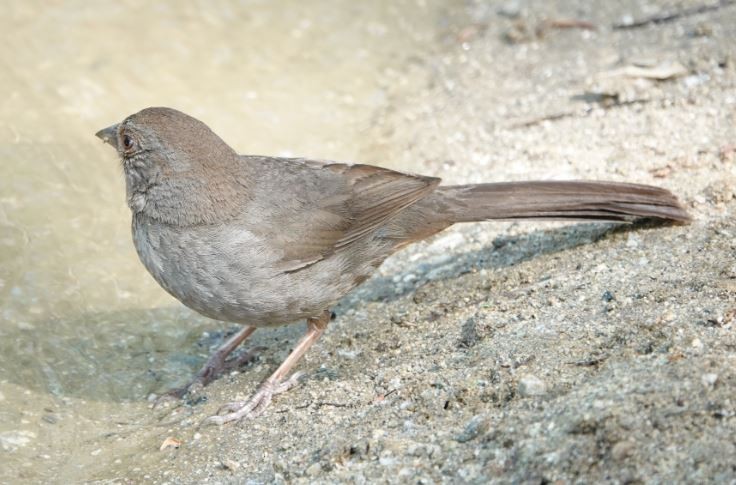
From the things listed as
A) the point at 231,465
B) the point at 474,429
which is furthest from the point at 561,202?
the point at 231,465

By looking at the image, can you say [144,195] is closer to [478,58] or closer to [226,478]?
[226,478]

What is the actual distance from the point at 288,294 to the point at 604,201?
2.05 meters

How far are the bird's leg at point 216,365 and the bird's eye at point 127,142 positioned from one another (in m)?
1.45

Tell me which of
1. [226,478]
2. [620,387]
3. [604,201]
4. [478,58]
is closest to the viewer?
[620,387]

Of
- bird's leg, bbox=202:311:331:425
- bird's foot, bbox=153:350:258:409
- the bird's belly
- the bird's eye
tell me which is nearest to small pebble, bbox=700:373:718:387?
the bird's belly

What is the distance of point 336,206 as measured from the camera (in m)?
5.70

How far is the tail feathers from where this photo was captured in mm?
5691

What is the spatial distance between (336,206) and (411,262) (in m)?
1.20

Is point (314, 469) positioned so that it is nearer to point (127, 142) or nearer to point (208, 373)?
point (208, 373)

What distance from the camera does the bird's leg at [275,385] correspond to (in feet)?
17.6

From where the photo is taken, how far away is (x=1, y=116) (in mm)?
7320

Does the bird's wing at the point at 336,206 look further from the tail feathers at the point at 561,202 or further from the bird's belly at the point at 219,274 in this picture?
the tail feathers at the point at 561,202

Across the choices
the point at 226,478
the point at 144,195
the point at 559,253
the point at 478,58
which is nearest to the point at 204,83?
the point at 478,58

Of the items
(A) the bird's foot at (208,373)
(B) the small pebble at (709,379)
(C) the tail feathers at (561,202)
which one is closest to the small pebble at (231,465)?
(A) the bird's foot at (208,373)
